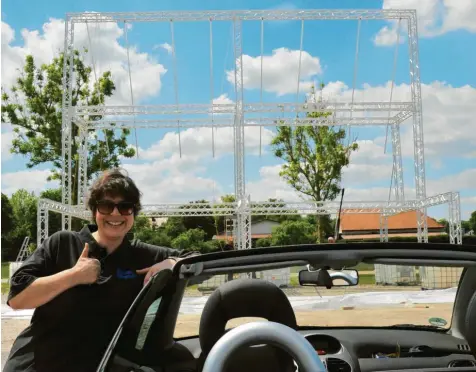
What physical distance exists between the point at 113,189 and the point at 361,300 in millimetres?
1262

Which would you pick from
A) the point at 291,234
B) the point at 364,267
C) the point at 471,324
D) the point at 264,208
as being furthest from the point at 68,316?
the point at 291,234

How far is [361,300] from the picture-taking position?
2809mm

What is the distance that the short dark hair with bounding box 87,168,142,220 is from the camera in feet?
10.1

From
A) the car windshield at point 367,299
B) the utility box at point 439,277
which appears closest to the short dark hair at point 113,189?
the car windshield at point 367,299

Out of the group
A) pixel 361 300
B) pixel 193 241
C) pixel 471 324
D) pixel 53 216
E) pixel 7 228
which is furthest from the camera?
pixel 53 216

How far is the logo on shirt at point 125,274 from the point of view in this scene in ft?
9.61

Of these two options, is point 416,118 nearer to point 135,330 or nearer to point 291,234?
point 291,234

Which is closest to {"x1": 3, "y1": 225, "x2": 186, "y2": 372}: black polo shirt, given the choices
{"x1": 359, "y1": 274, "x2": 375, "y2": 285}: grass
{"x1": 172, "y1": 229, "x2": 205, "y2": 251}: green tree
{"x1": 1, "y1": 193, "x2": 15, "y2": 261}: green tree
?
{"x1": 172, "y1": 229, "x2": 205, "y2": 251}: green tree

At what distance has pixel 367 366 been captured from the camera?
2.85 metres

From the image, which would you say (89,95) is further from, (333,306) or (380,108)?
(333,306)

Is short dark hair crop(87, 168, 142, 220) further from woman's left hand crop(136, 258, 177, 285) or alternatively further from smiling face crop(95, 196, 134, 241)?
woman's left hand crop(136, 258, 177, 285)

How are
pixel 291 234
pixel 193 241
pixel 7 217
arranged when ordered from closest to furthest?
pixel 193 241
pixel 291 234
pixel 7 217

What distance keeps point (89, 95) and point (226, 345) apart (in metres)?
38.9

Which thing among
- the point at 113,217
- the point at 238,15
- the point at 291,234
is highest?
the point at 238,15
